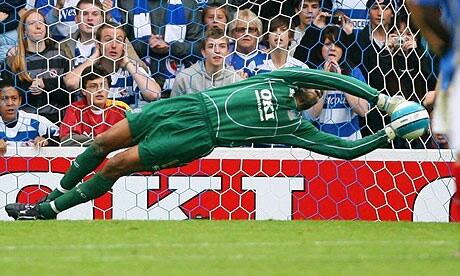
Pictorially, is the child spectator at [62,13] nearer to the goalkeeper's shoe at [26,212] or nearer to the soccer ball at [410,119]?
the goalkeeper's shoe at [26,212]

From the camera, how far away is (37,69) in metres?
11.8

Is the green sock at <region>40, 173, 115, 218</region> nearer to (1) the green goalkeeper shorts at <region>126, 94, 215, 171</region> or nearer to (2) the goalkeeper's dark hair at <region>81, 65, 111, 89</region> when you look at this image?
(1) the green goalkeeper shorts at <region>126, 94, 215, 171</region>

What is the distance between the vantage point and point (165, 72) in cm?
1190

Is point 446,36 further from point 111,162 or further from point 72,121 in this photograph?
point 72,121

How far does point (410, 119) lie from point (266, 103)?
1.13 meters

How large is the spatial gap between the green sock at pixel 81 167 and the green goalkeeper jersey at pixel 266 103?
3.25 ft

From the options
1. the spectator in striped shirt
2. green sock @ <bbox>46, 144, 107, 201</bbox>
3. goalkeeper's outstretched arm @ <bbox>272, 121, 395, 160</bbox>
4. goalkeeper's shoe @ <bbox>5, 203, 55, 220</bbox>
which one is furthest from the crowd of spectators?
goalkeeper's outstretched arm @ <bbox>272, 121, 395, 160</bbox>

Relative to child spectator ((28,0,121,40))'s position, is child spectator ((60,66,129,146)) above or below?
below

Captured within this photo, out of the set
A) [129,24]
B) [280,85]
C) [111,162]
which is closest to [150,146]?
[111,162]

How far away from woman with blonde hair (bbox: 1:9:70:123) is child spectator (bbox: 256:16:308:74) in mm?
1922

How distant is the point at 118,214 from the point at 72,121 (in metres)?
0.99

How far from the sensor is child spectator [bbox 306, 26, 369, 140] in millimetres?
11883

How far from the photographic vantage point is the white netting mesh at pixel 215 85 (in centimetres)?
1167

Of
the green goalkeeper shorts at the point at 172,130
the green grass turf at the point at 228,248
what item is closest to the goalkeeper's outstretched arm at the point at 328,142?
the green grass turf at the point at 228,248
